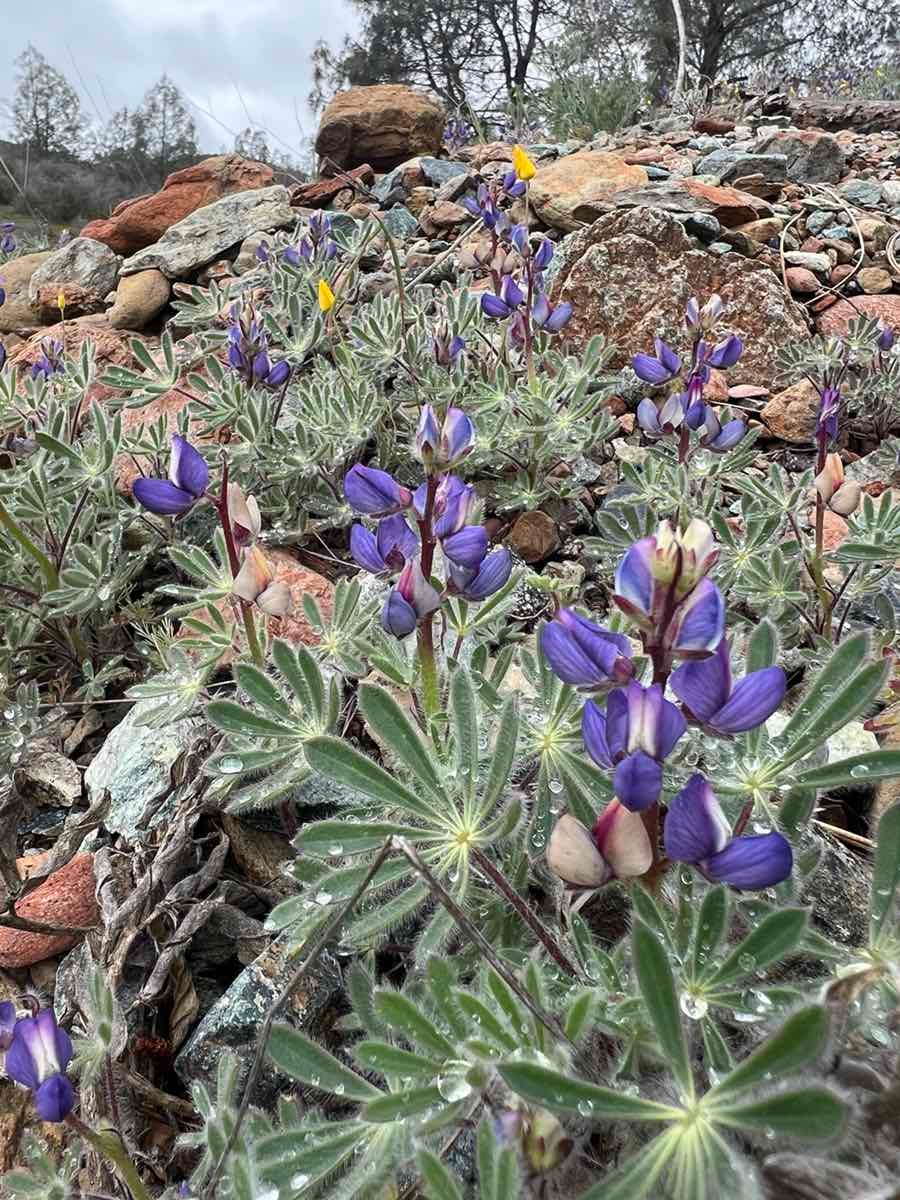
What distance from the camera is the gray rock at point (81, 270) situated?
192 inches

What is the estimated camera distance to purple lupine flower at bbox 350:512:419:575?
4.56 ft

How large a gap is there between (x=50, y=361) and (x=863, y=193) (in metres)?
4.00

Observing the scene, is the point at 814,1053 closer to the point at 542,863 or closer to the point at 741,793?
the point at 741,793

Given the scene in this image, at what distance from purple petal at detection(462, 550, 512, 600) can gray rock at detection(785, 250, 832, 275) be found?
3186 millimetres

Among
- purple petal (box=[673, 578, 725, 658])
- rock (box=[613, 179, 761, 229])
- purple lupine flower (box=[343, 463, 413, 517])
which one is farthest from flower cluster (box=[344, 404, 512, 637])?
rock (box=[613, 179, 761, 229])

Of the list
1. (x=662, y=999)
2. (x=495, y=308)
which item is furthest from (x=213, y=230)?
(x=662, y=999)

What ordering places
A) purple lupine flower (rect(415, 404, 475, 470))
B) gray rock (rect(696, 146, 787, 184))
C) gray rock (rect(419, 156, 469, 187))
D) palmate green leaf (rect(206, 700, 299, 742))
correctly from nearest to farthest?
palmate green leaf (rect(206, 700, 299, 742))
purple lupine flower (rect(415, 404, 475, 470))
gray rock (rect(696, 146, 787, 184))
gray rock (rect(419, 156, 469, 187))

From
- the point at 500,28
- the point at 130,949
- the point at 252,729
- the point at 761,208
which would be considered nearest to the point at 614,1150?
the point at 252,729

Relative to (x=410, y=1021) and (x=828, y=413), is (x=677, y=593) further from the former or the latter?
→ (x=828, y=413)

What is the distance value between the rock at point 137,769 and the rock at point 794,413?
7.32 ft

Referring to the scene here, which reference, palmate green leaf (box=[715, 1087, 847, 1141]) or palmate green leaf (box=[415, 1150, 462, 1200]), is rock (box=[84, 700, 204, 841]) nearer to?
palmate green leaf (box=[415, 1150, 462, 1200])

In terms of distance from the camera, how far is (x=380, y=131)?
19.4ft

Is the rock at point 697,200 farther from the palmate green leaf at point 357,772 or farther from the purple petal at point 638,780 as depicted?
the purple petal at point 638,780

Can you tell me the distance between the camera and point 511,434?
8.71ft
